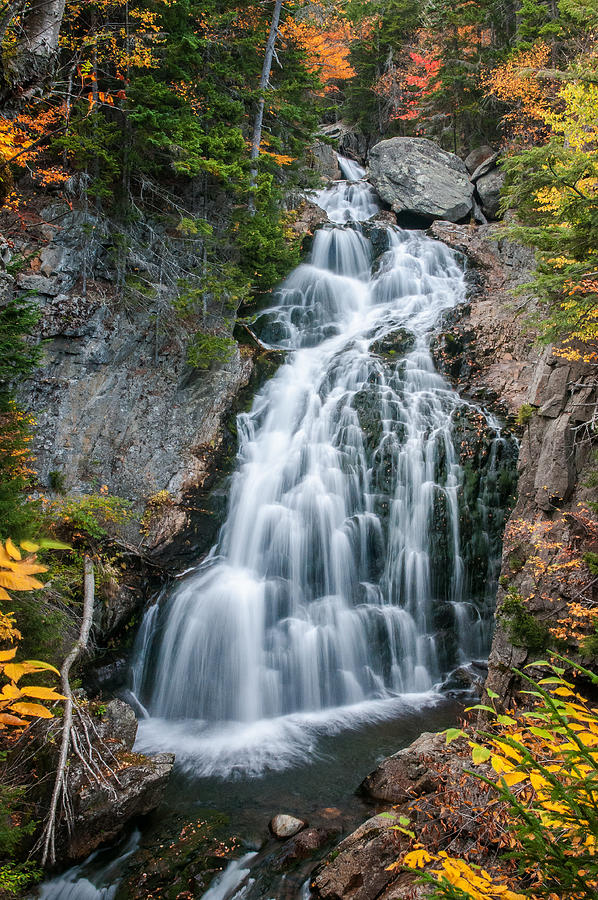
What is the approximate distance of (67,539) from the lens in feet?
27.9

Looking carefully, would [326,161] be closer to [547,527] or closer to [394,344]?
[394,344]

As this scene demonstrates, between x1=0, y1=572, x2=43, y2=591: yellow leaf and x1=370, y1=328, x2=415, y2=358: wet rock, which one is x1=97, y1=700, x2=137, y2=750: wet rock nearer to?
x1=0, y1=572, x2=43, y2=591: yellow leaf

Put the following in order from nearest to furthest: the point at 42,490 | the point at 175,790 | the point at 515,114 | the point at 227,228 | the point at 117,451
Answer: the point at 175,790
the point at 42,490
the point at 117,451
the point at 227,228
the point at 515,114

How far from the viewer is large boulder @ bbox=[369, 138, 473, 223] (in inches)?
766

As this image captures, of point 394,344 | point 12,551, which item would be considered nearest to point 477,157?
point 394,344

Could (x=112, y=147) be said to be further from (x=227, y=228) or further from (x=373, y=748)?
(x=373, y=748)

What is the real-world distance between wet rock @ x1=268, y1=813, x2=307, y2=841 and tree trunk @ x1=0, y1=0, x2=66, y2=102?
9143 mm

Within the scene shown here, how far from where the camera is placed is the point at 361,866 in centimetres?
420

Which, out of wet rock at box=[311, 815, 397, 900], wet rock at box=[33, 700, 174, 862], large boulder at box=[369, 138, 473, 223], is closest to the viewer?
wet rock at box=[311, 815, 397, 900]

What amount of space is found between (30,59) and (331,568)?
9.32 m

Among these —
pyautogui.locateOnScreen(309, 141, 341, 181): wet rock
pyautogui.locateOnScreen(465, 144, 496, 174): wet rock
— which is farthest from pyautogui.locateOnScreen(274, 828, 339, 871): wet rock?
pyautogui.locateOnScreen(465, 144, 496, 174): wet rock

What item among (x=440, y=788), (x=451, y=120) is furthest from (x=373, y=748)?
(x=451, y=120)

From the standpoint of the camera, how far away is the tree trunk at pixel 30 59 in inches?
230

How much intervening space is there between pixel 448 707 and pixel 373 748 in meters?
1.87
